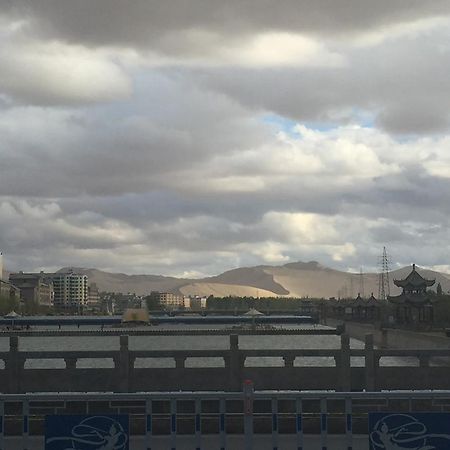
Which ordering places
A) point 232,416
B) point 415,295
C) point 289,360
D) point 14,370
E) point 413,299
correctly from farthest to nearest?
point 415,295 < point 413,299 < point 14,370 < point 289,360 < point 232,416

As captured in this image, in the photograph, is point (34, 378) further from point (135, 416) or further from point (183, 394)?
point (183, 394)

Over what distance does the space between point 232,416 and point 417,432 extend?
1097 centimetres

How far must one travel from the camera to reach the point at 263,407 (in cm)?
3309

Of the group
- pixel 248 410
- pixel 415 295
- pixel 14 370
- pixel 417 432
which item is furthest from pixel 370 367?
pixel 415 295

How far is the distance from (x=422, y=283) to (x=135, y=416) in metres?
128

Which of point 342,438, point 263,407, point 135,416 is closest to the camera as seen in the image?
point 342,438

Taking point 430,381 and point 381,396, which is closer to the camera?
point 381,396

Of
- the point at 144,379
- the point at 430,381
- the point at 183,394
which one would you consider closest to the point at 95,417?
the point at 183,394

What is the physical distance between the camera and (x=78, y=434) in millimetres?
13898

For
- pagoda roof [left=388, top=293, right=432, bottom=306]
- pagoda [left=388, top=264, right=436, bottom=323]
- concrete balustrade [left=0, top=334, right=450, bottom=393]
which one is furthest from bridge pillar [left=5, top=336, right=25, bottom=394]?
pagoda roof [left=388, top=293, right=432, bottom=306]

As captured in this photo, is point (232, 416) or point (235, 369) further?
point (235, 369)

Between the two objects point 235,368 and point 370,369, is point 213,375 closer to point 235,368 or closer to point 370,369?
point 235,368

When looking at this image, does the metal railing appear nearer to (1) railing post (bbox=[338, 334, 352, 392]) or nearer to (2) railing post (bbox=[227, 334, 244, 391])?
(2) railing post (bbox=[227, 334, 244, 391])

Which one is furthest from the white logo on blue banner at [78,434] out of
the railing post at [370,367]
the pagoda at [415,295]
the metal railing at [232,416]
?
the pagoda at [415,295]
